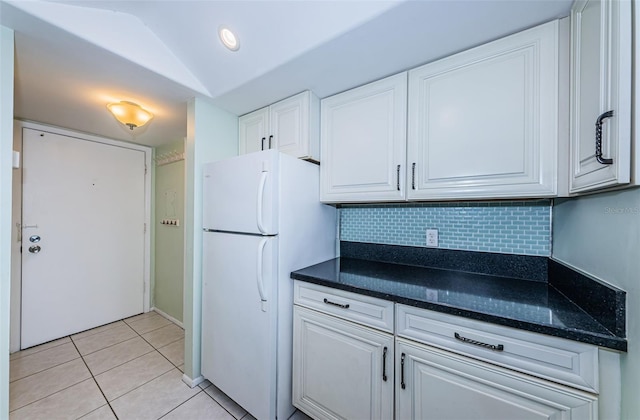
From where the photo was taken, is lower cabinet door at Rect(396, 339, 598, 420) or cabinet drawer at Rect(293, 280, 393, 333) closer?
lower cabinet door at Rect(396, 339, 598, 420)

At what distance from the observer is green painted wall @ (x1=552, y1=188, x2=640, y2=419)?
0.70m

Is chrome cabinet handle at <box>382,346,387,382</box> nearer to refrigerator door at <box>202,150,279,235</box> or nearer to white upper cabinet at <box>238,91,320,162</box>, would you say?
refrigerator door at <box>202,150,279,235</box>

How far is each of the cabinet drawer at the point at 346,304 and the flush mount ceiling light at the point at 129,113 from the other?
5.84 feet

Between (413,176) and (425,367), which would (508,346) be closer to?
(425,367)

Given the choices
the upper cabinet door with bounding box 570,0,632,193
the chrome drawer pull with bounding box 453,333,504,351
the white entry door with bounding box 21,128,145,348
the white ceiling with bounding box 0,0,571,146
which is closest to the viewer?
the upper cabinet door with bounding box 570,0,632,193

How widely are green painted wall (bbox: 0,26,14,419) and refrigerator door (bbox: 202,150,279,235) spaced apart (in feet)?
2.97

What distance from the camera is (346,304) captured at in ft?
4.27

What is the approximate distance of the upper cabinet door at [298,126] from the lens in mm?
1689

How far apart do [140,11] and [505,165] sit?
2063 millimetres

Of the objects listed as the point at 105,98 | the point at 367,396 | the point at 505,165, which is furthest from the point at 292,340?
the point at 105,98

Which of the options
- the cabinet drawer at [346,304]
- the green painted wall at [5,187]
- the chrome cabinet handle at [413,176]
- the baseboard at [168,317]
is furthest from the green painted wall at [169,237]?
the chrome cabinet handle at [413,176]

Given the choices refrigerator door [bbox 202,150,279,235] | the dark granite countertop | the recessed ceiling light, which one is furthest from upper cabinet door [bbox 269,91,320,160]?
the dark granite countertop

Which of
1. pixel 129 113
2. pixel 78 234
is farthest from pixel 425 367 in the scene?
pixel 78 234

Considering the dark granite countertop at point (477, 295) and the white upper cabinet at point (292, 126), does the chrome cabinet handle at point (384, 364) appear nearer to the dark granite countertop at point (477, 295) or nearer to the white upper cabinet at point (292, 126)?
the dark granite countertop at point (477, 295)
